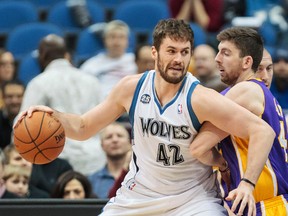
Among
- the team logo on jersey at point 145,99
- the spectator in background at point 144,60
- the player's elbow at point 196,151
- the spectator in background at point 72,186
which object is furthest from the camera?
the spectator in background at point 144,60

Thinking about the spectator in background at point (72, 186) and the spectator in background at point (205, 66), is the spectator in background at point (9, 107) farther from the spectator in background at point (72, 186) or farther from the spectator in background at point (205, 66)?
the spectator in background at point (205, 66)

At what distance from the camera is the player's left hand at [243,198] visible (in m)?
5.48

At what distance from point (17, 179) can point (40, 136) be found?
96.0 inches

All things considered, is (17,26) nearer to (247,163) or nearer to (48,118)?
(48,118)

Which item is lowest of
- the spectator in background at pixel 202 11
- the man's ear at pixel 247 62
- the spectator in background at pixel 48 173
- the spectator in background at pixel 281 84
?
the spectator in background at pixel 48 173

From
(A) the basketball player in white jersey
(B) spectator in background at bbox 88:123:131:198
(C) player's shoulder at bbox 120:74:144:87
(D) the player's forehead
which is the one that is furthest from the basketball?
(B) spectator in background at bbox 88:123:131:198

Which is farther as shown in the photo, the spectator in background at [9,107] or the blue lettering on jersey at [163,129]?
the spectator in background at [9,107]

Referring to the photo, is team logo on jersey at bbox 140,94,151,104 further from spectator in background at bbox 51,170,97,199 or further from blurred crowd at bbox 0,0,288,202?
spectator in background at bbox 51,170,97,199

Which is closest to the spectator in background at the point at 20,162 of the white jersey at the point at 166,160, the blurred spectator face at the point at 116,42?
the blurred spectator face at the point at 116,42

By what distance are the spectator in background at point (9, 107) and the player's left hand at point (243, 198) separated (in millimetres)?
4382

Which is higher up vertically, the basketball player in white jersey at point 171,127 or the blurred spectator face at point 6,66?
the blurred spectator face at point 6,66

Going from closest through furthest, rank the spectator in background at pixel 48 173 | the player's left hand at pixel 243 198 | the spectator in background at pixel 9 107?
the player's left hand at pixel 243 198, the spectator in background at pixel 48 173, the spectator in background at pixel 9 107

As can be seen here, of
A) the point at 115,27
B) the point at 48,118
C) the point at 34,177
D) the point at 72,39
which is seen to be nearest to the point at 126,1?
the point at 72,39

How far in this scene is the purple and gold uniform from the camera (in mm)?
5828
